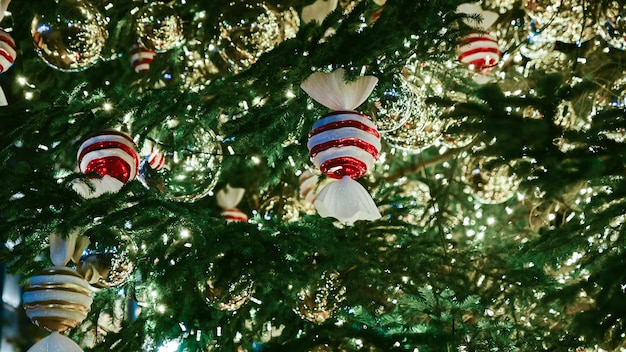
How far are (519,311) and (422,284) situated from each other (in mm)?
547

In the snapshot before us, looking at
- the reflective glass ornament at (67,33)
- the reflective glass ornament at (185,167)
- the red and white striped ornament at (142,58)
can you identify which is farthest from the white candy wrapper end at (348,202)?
the red and white striped ornament at (142,58)

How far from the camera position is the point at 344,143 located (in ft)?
8.48

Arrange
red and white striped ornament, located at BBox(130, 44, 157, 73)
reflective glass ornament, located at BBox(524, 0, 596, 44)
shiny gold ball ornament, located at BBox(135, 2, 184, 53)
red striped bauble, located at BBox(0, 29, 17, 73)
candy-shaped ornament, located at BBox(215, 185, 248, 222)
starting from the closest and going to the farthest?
1. red striped bauble, located at BBox(0, 29, 17, 73)
2. reflective glass ornament, located at BBox(524, 0, 596, 44)
3. shiny gold ball ornament, located at BBox(135, 2, 184, 53)
4. red and white striped ornament, located at BBox(130, 44, 157, 73)
5. candy-shaped ornament, located at BBox(215, 185, 248, 222)

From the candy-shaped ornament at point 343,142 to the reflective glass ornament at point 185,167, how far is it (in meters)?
0.34

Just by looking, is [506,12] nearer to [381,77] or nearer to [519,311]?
[519,311]

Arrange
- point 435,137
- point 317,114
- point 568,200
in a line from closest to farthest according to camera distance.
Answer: point 317,114 < point 435,137 < point 568,200

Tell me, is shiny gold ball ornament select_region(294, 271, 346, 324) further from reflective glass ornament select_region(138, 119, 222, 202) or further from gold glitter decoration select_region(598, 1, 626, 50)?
gold glitter decoration select_region(598, 1, 626, 50)

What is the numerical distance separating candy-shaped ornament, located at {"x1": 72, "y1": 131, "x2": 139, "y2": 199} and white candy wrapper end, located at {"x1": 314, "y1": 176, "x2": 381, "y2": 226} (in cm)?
68

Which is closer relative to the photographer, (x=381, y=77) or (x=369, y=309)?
(x=381, y=77)

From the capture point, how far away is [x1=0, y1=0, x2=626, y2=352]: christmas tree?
8.55 ft

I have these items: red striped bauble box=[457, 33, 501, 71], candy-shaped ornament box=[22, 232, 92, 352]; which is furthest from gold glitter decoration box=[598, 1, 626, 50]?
candy-shaped ornament box=[22, 232, 92, 352]

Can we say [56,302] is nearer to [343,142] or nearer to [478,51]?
[343,142]

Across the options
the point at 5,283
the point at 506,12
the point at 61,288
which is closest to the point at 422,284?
the point at 61,288

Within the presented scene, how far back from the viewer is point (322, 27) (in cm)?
277
